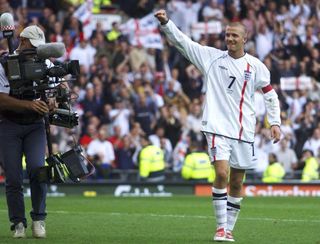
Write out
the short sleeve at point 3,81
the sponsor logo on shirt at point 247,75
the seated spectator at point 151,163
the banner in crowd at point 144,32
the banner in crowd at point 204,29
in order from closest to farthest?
the short sleeve at point 3,81
the sponsor logo on shirt at point 247,75
the seated spectator at point 151,163
the banner in crowd at point 144,32
the banner in crowd at point 204,29

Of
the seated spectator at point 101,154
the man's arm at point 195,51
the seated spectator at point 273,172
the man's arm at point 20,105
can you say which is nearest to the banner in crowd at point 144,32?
the seated spectator at point 101,154

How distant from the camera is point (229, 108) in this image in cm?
1165

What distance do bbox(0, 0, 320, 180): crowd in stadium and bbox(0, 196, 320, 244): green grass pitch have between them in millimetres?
3523

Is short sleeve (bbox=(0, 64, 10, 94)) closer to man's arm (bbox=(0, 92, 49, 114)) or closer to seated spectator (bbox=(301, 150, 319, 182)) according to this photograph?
man's arm (bbox=(0, 92, 49, 114))

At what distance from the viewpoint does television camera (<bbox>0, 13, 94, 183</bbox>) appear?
11.2 meters

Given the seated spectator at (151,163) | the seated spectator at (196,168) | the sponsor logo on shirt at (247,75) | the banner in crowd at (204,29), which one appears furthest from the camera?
the banner in crowd at (204,29)

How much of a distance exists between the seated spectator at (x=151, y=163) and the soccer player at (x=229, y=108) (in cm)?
1110

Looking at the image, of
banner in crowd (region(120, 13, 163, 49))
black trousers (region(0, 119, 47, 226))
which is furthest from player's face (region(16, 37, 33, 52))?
banner in crowd (region(120, 13, 163, 49))

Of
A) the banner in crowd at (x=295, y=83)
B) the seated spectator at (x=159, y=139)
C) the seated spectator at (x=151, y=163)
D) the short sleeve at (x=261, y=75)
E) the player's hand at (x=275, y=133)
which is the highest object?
the short sleeve at (x=261, y=75)

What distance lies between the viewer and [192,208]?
58.3 feet

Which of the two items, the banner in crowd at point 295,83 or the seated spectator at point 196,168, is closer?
the seated spectator at point 196,168

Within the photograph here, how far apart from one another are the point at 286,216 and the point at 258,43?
459 inches

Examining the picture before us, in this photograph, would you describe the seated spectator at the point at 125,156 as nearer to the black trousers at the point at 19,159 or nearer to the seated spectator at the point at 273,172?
the seated spectator at the point at 273,172

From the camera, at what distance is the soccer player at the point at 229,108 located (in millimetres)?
11516
